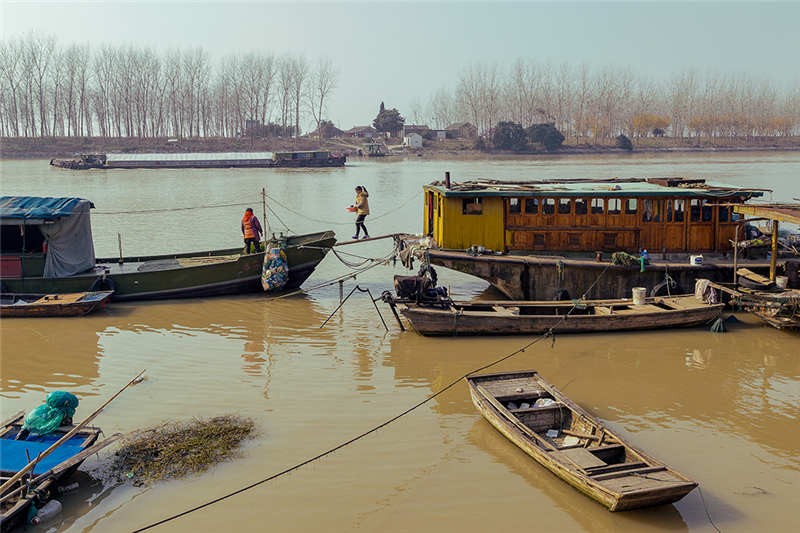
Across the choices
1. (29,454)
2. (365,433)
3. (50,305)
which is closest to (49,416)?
(29,454)

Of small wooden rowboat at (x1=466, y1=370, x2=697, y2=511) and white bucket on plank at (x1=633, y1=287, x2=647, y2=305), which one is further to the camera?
white bucket on plank at (x1=633, y1=287, x2=647, y2=305)

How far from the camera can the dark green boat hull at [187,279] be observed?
56.4 feet

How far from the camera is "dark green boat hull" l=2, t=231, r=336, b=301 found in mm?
17203

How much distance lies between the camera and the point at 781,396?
1165 cm

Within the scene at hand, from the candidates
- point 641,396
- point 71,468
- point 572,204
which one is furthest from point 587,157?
point 71,468

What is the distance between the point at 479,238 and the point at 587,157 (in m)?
79.3

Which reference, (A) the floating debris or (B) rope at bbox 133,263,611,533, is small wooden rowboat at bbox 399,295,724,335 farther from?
(A) the floating debris

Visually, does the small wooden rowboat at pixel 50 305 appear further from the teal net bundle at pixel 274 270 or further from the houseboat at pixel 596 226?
the houseboat at pixel 596 226

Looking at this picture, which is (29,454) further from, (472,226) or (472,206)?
(472,206)

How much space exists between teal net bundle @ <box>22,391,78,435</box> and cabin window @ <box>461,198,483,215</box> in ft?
34.2

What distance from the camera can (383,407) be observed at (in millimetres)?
11133

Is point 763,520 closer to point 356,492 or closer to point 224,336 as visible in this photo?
point 356,492

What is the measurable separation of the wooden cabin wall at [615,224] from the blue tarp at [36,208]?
11216mm

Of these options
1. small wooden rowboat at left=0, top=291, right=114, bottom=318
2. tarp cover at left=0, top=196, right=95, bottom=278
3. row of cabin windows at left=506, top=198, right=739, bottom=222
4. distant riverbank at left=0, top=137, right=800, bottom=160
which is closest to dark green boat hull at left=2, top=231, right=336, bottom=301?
tarp cover at left=0, top=196, right=95, bottom=278
